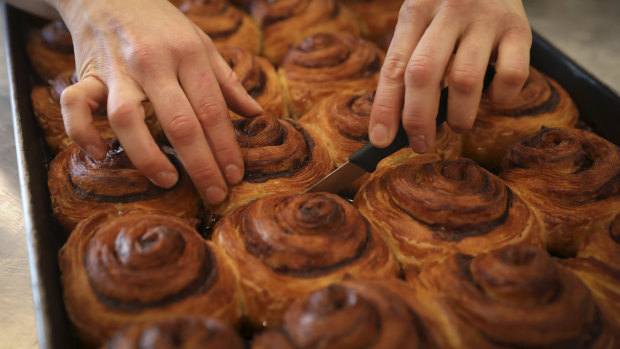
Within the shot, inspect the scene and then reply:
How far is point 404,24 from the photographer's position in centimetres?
201

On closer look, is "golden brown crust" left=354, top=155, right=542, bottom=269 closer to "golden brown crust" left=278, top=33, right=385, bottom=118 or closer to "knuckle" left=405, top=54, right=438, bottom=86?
"knuckle" left=405, top=54, right=438, bottom=86

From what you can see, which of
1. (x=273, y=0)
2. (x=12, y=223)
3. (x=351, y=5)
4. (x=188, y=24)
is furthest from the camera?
(x=351, y=5)

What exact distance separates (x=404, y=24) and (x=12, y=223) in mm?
2125

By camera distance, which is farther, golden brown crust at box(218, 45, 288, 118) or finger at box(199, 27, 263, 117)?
golden brown crust at box(218, 45, 288, 118)

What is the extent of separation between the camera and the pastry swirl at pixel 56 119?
2.34 meters

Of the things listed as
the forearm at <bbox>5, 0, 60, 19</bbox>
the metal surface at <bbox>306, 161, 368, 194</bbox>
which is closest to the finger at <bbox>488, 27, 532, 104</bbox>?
the metal surface at <bbox>306, 161, 368, 194</bbox>

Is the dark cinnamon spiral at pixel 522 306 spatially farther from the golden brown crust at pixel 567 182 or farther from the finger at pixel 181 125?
the finger at pixel 181 125

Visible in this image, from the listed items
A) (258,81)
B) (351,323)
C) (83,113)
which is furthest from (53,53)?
(351,323)

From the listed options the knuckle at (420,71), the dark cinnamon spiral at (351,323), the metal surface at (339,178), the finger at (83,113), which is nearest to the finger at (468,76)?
the knuckle at (420,71)

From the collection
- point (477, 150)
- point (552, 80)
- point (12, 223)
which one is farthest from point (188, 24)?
point (552, 80)

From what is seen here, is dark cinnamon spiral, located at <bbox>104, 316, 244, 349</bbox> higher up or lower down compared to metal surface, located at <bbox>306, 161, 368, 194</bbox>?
higher up

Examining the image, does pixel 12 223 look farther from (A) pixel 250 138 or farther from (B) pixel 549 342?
(B) pixel 549 342

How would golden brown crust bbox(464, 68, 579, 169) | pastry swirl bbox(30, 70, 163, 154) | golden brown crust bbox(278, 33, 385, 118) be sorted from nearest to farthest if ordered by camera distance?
pastry swirl bbox(30, 70, 163, 154)
golden brown crust bbox(464, 68, 579, 169)
golden brown crust bbox(278, 33, 385, 118)

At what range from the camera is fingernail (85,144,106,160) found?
1.82m
